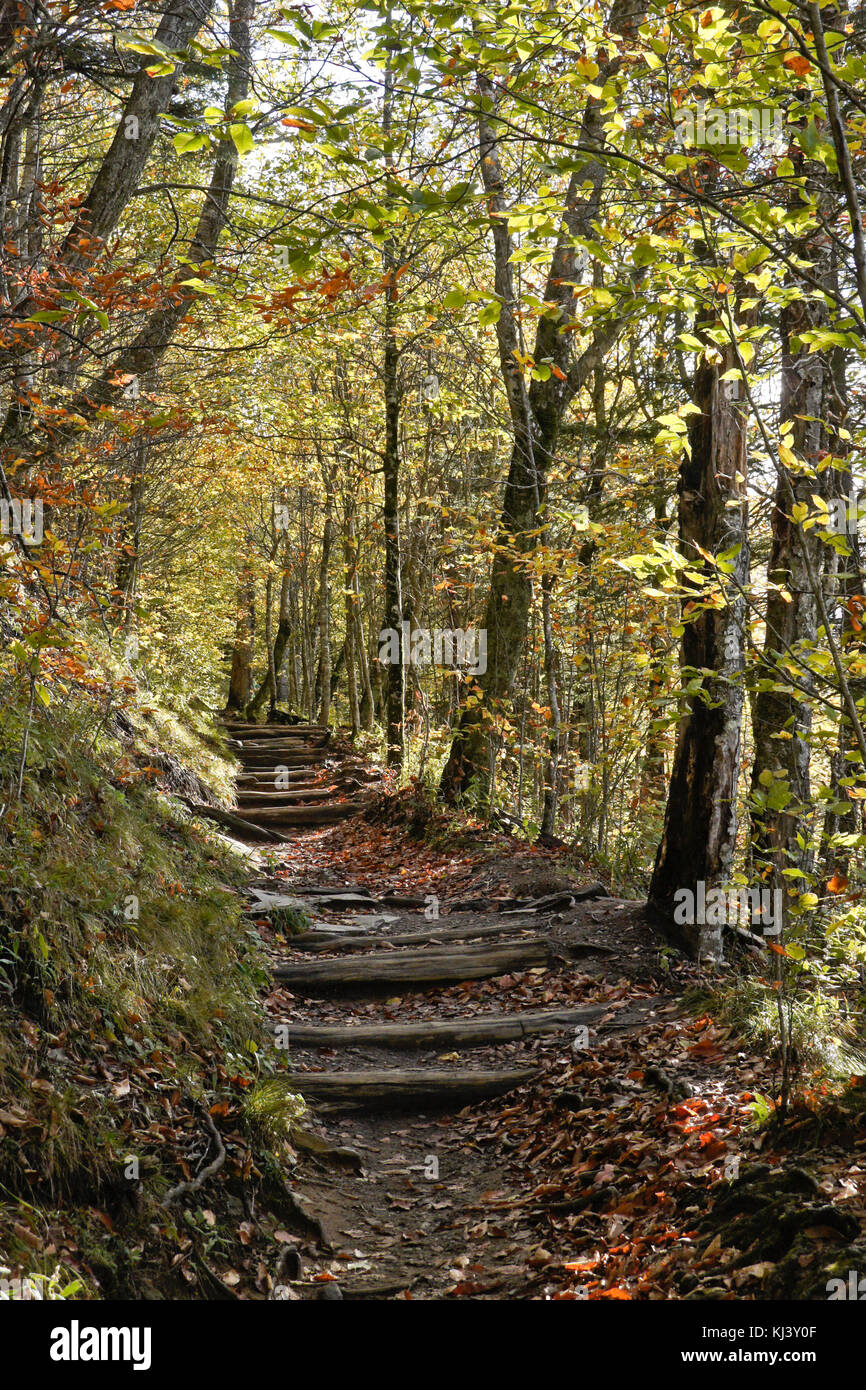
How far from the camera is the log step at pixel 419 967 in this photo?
680 centimetres

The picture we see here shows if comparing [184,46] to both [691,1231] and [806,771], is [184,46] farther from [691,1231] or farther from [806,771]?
[691,1231]

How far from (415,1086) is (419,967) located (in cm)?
163

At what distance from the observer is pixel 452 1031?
19.5ft

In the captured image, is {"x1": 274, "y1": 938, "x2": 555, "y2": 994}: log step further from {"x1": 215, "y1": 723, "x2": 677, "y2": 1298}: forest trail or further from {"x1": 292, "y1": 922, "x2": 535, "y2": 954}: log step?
{"x1": 292, "y1": 922, "x2": 535, "y2": 954}: log step

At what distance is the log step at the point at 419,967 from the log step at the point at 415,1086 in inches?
55.9

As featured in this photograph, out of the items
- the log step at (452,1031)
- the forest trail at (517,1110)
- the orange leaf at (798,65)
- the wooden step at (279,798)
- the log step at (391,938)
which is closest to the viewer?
the orange leaf at (798,65)

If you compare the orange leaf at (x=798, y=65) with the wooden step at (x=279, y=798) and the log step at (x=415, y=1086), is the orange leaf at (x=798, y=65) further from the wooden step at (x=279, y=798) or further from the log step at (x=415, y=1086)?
the wooden step at (x=279, y=798)

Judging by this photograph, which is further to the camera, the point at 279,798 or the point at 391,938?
the point at 279,798

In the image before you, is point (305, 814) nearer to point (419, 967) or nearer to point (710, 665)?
point (419, 967)

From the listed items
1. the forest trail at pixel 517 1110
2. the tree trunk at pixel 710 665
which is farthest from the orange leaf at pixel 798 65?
the forest trail at pixel 517 1110

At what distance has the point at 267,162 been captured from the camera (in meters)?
13.5

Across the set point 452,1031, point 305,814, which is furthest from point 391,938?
point 305,814

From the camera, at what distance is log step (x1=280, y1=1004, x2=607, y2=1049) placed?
5785mm
